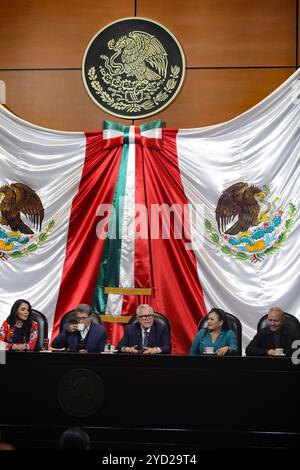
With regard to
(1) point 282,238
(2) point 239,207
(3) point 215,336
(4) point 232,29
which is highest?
(4) point 232,29

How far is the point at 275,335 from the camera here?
4414 mm

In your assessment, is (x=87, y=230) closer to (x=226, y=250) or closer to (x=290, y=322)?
(x=226, y=250)

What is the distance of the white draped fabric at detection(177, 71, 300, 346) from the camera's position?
5164 millimetres

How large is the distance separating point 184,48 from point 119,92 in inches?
27.3

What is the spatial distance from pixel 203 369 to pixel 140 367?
0.34 m

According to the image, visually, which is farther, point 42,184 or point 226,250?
point 42,184

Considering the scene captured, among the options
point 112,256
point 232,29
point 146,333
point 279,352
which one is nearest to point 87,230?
point 112,256

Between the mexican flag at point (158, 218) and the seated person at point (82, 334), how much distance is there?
0.83m

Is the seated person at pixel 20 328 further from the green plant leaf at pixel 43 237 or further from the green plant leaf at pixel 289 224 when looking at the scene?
the green plant leaf at pixel 289 224

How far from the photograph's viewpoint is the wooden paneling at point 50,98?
19.2 ft

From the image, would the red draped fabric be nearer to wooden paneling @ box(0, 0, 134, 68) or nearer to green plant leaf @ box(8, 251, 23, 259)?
green plant leaf @ box(8, 251, 23, 259)

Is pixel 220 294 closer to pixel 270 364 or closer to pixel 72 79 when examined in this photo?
pixel 270 364

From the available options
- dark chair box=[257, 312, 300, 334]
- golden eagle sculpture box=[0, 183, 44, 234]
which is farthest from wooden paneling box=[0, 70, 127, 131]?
dark chair box=[257, 312, 300, 334]

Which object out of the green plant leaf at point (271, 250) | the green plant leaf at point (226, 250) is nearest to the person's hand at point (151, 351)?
the green plant leaf at point (226, 250)
